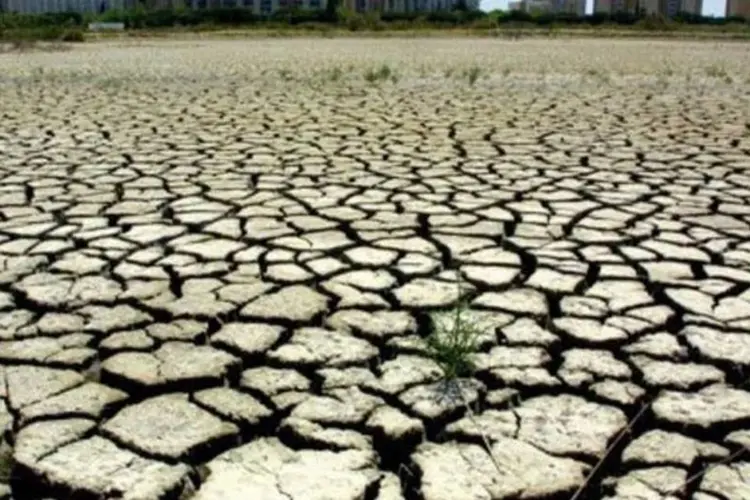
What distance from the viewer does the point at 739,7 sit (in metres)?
67.7

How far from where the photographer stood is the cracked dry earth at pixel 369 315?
1.68 metres

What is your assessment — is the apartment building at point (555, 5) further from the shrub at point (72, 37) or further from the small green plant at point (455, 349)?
the small green plant at point (455, 349)

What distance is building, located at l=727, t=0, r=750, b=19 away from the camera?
66.9m

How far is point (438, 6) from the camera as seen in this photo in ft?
331

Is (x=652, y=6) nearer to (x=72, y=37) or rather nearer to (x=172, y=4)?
(x=172, y=4)

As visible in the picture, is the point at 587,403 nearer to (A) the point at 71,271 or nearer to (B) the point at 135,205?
(A) the point at 71,271

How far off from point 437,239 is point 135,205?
1.36 m

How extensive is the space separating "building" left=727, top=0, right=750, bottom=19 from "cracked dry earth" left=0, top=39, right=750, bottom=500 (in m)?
69.3

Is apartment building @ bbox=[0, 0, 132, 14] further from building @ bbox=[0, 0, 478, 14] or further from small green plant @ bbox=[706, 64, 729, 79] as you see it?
small green plant @ bbox=[706, 64, 729, 79]

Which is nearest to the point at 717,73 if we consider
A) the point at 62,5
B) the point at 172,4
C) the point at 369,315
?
the point at 369,315

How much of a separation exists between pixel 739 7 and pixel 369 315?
73749 mm

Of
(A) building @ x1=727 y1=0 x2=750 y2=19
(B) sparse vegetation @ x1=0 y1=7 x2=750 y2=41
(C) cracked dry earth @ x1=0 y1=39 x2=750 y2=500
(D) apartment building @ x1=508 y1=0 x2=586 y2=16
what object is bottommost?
(C) cracked dry earth @ x1=0 y1=39 x2=750 y2=500

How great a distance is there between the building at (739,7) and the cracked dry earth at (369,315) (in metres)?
69.3

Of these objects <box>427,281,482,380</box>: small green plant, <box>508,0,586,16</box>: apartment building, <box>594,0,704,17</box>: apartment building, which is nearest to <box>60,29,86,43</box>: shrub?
<box>427,281,482,380</box>: small green plant
